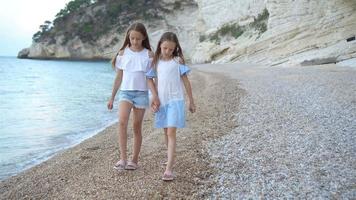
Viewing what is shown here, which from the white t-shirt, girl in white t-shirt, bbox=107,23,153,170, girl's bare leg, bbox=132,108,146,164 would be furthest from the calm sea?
the white t-shirt

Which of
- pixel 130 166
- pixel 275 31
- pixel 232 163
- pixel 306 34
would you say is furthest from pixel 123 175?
pixel 275 31

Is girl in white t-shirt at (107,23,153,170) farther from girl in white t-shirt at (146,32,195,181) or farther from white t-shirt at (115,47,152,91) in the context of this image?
girl in white t-shirt at (146,32,195,181)

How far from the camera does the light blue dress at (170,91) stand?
463 centimetres

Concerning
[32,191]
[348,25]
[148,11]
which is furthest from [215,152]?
[148,11]

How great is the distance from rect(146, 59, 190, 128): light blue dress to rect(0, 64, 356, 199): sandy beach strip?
2.20 ft

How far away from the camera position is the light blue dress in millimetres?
4629

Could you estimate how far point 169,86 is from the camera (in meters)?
4.66

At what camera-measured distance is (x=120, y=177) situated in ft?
16.0

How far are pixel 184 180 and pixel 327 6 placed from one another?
2417 centimetres

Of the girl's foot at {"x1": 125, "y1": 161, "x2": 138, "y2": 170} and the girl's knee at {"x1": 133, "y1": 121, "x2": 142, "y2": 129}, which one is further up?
the girl's knee at {"x1": 133, "y1": 121, "x2": 142, "y2": 129}

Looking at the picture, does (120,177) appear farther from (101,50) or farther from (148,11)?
(101,50)

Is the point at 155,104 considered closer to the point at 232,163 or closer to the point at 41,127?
the point at 232,163

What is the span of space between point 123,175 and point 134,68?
122 cm

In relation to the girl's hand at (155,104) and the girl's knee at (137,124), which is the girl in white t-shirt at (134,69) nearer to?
the girl's knee at (137,124)
